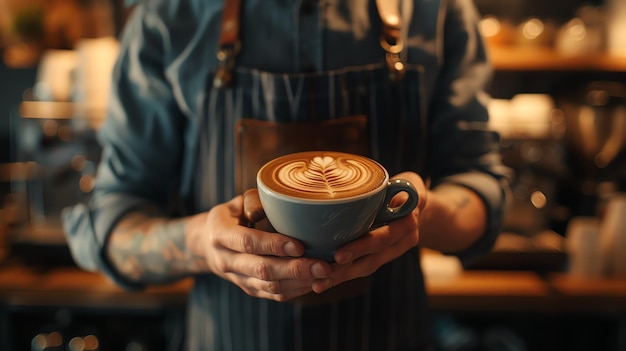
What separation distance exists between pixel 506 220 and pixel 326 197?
1.50 m

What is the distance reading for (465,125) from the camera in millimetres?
813

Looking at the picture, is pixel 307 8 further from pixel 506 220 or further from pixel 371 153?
pixel 506 220

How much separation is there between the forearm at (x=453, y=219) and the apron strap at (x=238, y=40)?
173mm

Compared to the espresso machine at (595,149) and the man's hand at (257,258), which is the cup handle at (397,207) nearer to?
the man's hand at (257,258)

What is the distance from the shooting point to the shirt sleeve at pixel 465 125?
81 centimetres

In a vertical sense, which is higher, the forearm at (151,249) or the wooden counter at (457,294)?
the forearm at (151,249)

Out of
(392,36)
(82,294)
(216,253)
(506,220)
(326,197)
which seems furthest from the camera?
(506,220)

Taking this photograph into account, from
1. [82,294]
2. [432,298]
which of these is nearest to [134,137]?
[82,294]

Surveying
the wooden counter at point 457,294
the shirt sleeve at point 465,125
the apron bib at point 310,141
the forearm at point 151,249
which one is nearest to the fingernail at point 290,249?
the apron bib at point 310,141

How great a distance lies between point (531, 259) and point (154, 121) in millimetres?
1320

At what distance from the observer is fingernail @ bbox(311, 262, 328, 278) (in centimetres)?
49

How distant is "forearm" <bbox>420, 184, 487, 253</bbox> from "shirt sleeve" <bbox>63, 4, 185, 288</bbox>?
38cm

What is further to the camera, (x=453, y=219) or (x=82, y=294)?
(x=82, y=294)

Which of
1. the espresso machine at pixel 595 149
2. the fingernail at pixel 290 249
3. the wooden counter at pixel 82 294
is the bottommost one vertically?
the wooden counter at pixel 82 294
